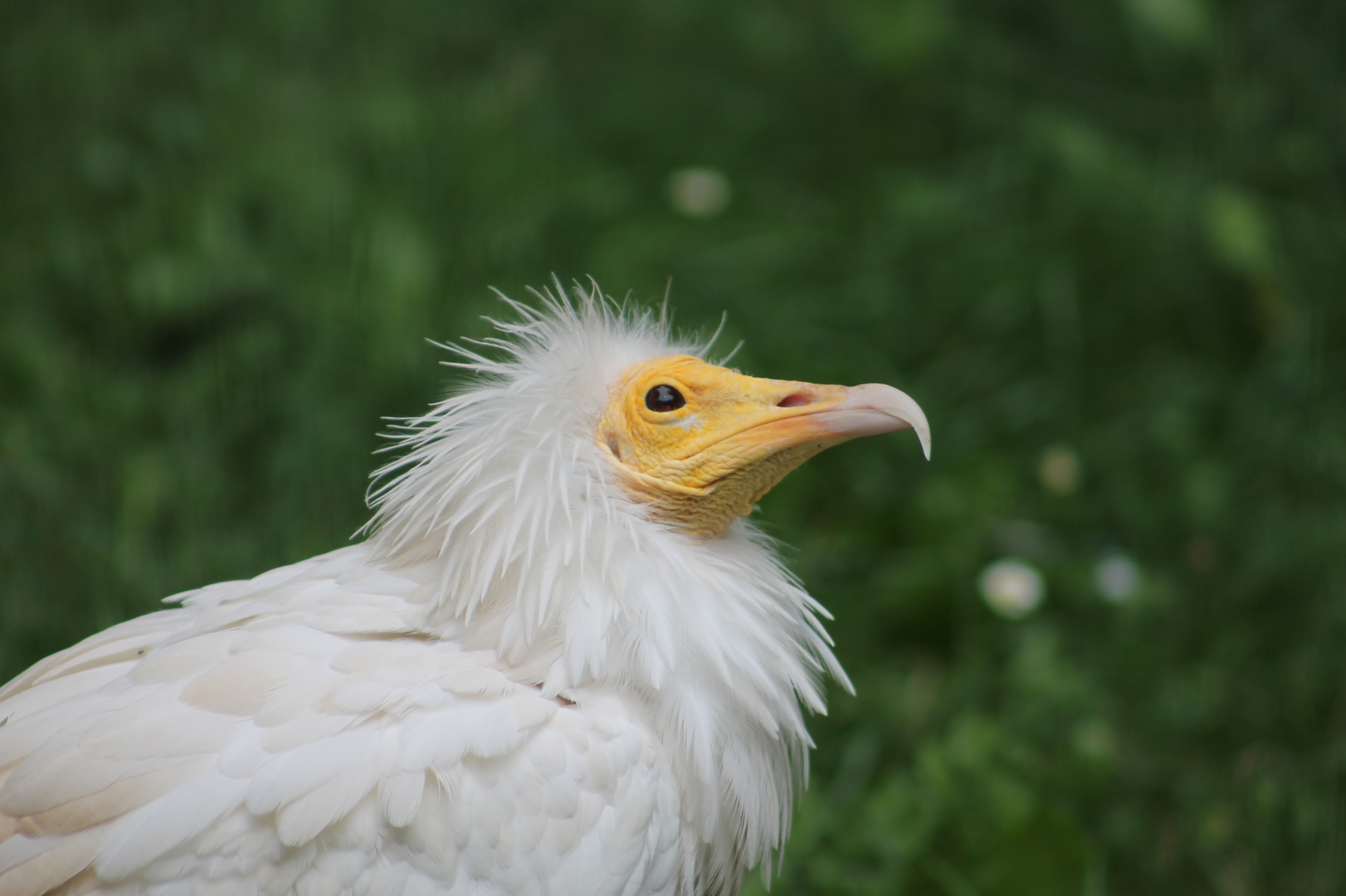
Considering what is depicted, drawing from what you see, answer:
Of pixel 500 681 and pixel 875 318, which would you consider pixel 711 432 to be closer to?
pixel 500 681

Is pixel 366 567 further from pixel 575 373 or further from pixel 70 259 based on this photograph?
pixel 70 259

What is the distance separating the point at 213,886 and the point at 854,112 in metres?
5.07

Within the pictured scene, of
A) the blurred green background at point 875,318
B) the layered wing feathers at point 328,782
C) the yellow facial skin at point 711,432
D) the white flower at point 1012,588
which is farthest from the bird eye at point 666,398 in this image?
the white flower at point 1012,588

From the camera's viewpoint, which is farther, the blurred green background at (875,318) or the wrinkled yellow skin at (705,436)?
the blurred green background at (875,318)

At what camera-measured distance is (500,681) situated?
191cm

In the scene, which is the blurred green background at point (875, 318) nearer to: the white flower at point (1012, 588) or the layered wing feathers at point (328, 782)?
the white flower at point (1012, 588)

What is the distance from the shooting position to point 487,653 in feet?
6.60

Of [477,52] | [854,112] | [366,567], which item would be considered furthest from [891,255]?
[366,567]

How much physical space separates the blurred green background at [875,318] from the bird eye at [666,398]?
141 cm

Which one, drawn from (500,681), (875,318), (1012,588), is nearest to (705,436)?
(500,681)

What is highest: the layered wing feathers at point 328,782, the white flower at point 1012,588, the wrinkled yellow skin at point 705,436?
the wrinkled yellow skin at point 705,436

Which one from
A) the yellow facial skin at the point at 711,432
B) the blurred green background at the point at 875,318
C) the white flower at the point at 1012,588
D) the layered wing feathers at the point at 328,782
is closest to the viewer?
the layered wing feathers at the point at 328,782

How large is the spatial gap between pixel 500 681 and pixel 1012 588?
219 cm

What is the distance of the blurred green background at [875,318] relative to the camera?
323 cm
